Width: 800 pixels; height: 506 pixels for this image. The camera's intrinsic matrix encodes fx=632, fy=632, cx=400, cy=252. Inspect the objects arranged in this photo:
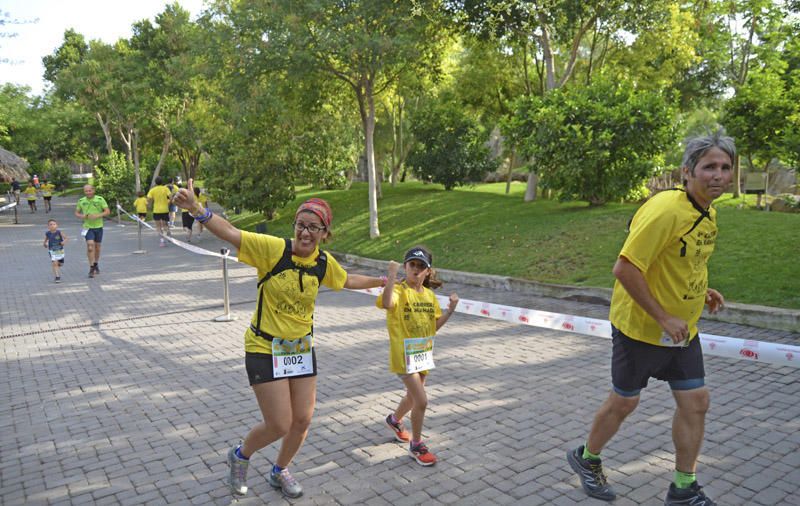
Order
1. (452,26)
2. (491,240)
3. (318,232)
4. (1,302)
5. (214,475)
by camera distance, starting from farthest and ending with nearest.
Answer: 1. (452,26)
2. (491,240)
3. (1,302)
4. (214,475)
5. (318,232)

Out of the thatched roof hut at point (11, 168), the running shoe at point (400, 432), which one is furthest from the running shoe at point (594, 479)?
the thatched roof hut at point (11, 168)

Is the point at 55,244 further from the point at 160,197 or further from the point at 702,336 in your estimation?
the point at 702,336

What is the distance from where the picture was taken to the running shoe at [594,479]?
12.5ft

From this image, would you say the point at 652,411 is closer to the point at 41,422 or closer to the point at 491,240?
the point at 41,422

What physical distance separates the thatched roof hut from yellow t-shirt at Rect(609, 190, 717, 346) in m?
30.5

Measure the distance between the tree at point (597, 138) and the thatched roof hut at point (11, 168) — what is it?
23665 mm

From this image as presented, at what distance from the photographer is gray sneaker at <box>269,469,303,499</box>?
3941mm

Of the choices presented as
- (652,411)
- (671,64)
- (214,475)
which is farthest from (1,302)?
(671,64)

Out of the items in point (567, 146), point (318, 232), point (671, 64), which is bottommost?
point (318, 232)

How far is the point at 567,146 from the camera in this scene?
46.5 ft

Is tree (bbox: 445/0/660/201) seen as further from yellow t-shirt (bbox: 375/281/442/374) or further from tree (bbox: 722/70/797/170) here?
yellow t-shirt (bbox: 375/281/442/374)

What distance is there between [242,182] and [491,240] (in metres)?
11.0

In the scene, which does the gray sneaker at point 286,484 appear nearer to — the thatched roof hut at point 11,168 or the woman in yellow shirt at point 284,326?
the woman in yellow shirt at point 284,326

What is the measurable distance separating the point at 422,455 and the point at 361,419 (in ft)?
3.37
